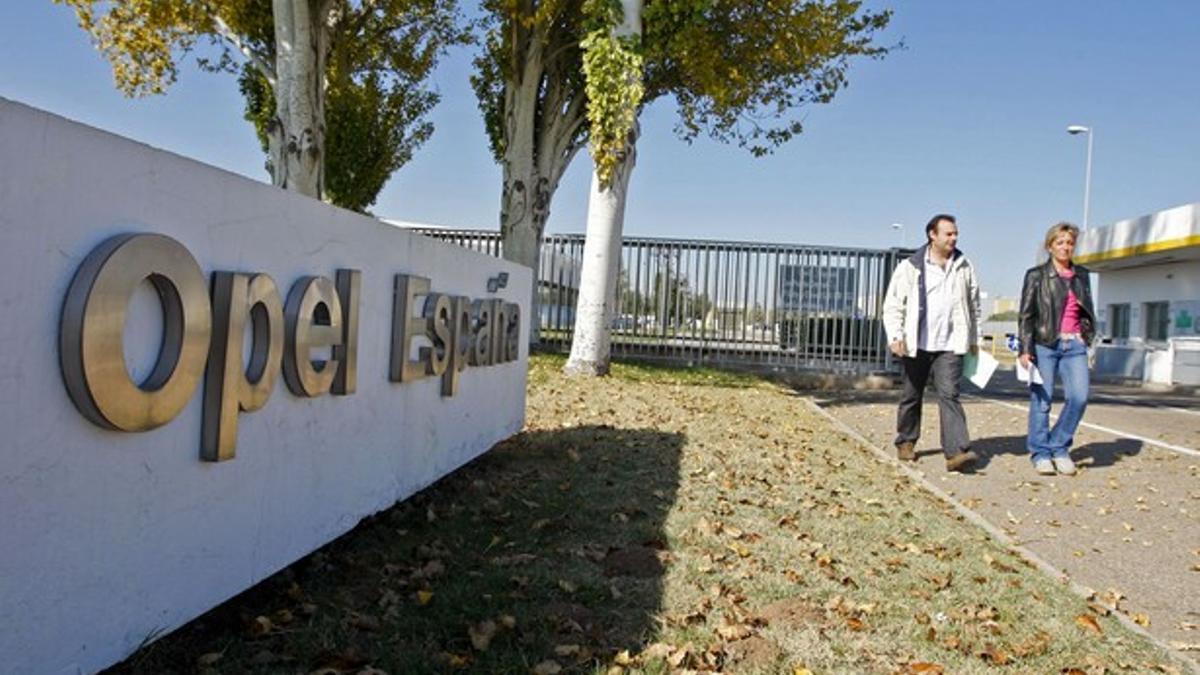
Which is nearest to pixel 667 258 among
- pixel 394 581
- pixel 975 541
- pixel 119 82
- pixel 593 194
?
pixel 593 194

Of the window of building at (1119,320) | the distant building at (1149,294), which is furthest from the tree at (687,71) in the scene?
the window of building at (1119,320)

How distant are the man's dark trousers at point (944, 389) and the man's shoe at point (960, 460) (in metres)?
0.03

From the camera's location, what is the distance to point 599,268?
13.2 meters

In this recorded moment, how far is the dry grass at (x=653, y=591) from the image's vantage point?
3297mm

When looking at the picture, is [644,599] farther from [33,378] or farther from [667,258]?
[667,258]

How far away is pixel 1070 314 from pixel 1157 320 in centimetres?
2580

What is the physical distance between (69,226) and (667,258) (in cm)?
1636

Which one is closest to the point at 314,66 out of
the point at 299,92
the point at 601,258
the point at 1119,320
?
the point at 299,92

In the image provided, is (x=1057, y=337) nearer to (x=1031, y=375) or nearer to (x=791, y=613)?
(x=1031, y=375)

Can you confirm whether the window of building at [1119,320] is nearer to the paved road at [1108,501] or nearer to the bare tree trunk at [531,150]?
the paved road at [1108,501]

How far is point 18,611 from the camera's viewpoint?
2232 millimetres

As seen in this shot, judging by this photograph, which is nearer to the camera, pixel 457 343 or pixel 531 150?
pixel 457 343

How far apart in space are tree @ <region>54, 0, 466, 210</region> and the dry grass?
24.4ft

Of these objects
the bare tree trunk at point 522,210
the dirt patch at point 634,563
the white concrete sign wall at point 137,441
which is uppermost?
the bare tree trunk at point 522,210
